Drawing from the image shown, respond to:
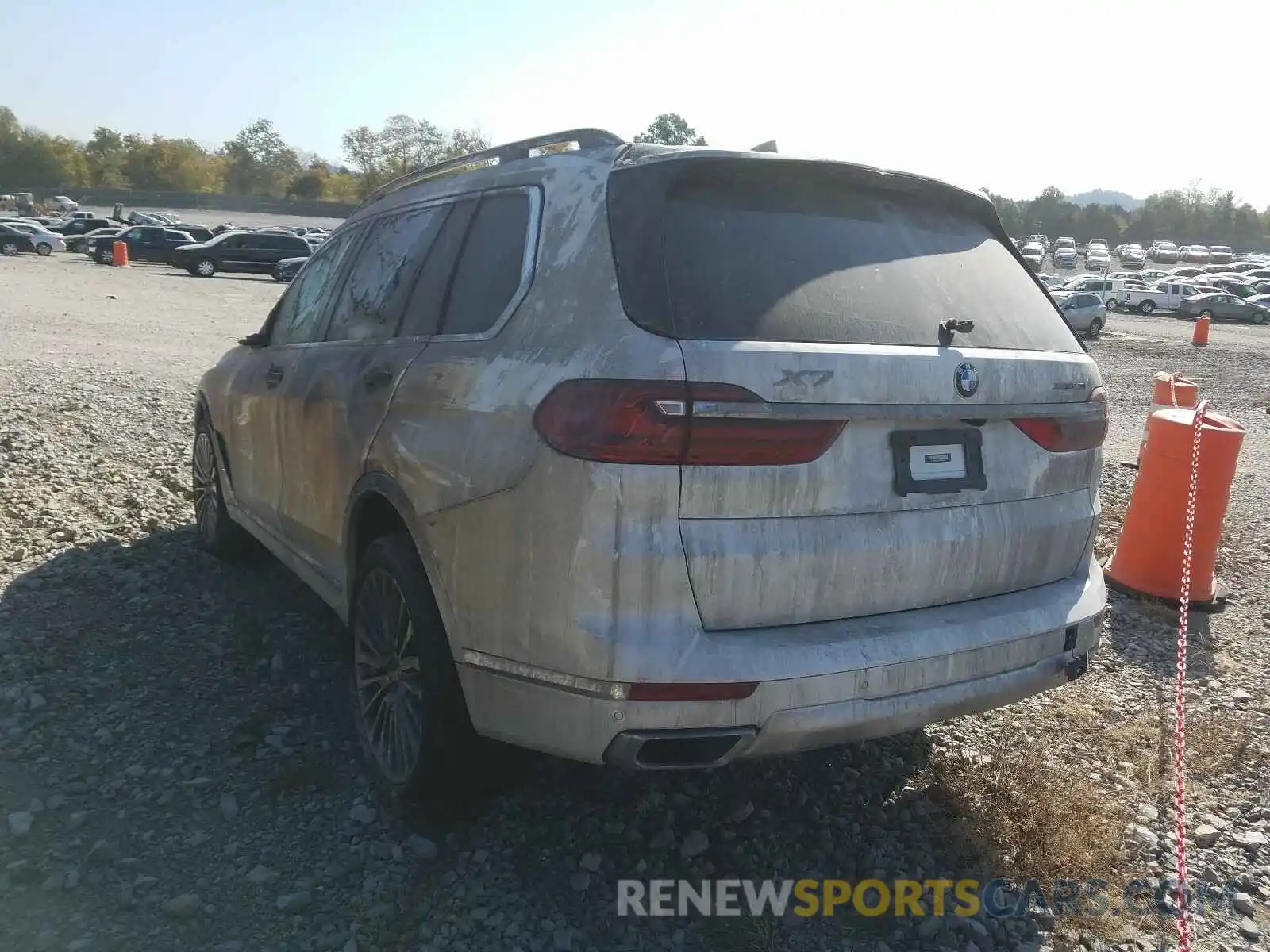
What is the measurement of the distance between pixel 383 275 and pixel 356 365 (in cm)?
42

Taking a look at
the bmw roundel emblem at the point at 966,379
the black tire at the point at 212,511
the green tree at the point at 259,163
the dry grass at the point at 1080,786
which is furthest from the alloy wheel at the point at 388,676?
the green tree at the point at 259,163

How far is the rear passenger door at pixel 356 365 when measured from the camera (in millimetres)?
3291

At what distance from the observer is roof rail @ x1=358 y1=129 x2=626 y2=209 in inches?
114

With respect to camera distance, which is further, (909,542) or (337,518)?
(337,518)

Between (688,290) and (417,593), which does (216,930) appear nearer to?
(417,593)

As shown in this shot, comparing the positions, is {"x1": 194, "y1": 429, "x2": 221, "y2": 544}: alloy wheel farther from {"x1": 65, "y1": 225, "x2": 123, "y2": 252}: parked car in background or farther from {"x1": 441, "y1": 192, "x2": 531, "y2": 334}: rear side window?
{"x1": 65, "y1": 225, "x2": 123, "y2": 252}: parked car in background

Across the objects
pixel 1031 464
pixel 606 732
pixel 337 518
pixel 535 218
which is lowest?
pixel 606 732

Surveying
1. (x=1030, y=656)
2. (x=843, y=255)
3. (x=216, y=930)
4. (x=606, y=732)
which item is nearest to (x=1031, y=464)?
(x=1030, y=656)

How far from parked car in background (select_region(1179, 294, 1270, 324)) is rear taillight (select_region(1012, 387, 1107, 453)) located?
47.3 metres

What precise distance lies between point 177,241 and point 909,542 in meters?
41.8

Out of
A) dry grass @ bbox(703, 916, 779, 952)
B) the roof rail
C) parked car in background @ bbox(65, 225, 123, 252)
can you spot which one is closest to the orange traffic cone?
the roof rail

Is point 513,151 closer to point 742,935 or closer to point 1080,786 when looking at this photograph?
point 742,935

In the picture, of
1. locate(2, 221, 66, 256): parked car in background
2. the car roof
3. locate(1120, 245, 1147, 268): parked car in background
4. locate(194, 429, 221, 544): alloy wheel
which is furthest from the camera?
locate(1120, 245, 1147, 268): parked car in background

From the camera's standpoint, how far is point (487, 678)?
262cm
